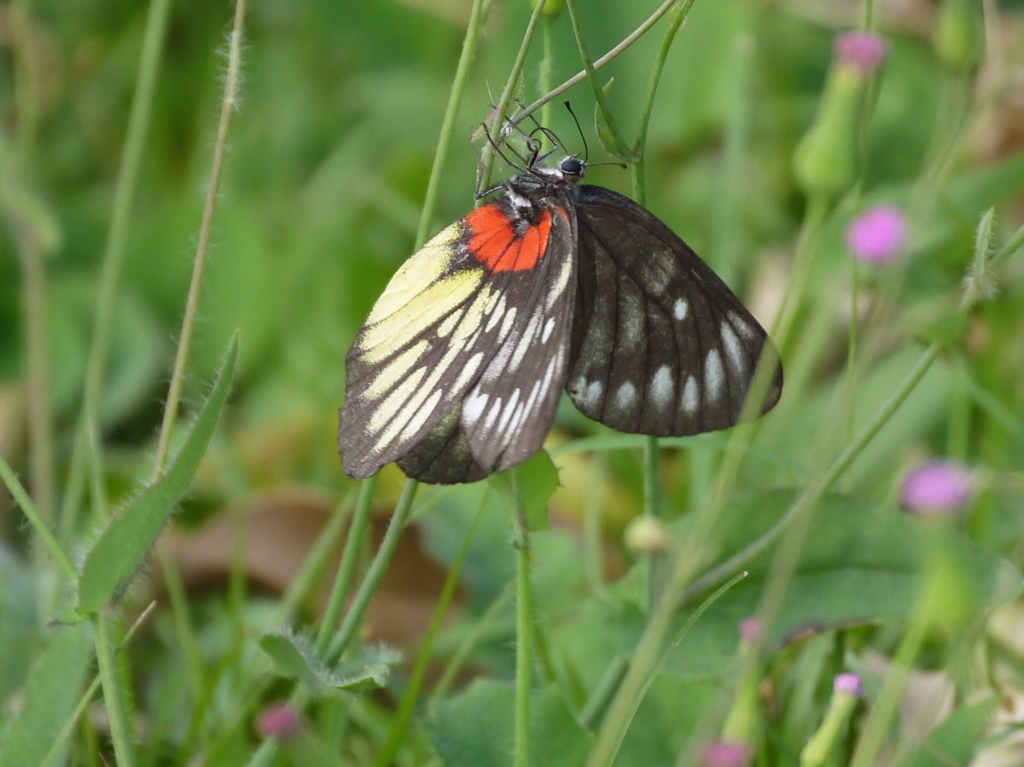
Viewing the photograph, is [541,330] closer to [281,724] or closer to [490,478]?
[490,478]

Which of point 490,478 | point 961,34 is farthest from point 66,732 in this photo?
point 961,34

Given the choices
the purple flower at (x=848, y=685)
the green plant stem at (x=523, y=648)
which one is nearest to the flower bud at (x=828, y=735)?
the purple flower at (x=848, y=685)

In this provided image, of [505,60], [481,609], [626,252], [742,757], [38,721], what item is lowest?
[481,609]

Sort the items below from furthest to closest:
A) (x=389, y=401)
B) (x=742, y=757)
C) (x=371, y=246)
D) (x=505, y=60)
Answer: (x=505, y=60) → (x=371, y=246) → (x=389, y=401) → (x=742, y=757)

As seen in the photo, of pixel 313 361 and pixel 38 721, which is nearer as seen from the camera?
pixel 38 721

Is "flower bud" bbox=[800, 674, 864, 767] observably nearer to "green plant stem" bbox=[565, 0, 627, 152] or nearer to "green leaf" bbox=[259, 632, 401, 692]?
"green leaf" bbox=[259, 632, 401, 692]

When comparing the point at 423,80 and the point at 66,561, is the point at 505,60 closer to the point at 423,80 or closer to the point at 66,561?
the point at 423,80

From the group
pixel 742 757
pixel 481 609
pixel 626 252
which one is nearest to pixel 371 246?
pixel 481 609

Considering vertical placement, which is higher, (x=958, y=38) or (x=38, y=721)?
(x=958, y=38)
